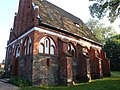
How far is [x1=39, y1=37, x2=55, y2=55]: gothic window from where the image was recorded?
59.1ft

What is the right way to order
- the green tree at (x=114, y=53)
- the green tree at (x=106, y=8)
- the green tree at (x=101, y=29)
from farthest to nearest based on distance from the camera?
the green tree at (x=101, y=29)
the green tree at (x=114, y=53)
the green tree at (x=106, y=8)

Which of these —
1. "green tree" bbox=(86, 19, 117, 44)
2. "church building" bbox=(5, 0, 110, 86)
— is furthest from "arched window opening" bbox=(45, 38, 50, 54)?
"green tree" bbox=(86, 19, 117, 44)

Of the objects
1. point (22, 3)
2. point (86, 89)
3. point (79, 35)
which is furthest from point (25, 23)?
point (86, 89)

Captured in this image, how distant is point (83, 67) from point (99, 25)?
102ft

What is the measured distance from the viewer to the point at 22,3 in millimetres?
23312

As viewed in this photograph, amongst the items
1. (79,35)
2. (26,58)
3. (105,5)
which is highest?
(105,5)

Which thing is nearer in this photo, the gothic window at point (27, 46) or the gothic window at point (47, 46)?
the gothic window at point (47, 46)

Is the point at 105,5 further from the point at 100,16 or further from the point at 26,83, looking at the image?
the point at 26,83

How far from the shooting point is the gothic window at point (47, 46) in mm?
18011

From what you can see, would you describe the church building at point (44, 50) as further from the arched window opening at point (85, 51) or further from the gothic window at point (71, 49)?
the arched window opening at point (85, 51)

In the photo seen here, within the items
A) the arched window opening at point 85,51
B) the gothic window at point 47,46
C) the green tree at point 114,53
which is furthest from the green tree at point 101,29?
the gothic window at point 47,46

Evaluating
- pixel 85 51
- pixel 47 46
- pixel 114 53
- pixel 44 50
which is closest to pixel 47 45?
pixel 47 46

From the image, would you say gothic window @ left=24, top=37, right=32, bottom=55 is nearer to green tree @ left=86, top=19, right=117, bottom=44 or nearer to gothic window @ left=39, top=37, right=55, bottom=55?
gothic window @ left=39, top=37, right=55, bottom=55

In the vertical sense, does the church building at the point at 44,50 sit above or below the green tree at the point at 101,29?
below
